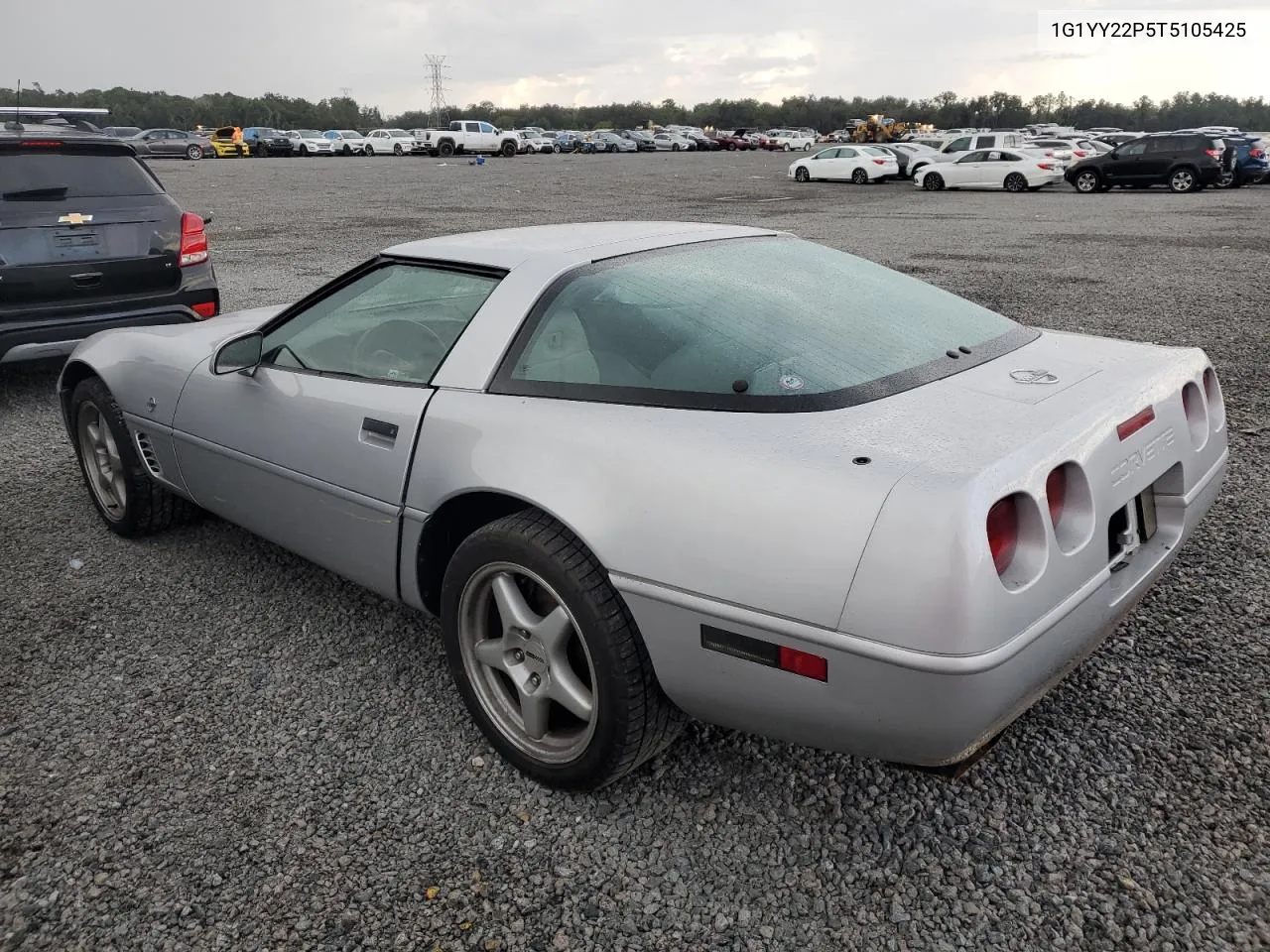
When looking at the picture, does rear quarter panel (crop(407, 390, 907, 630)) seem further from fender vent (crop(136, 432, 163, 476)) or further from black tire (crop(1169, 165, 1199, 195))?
black tire (crop(1169, 165, 1199, 195))

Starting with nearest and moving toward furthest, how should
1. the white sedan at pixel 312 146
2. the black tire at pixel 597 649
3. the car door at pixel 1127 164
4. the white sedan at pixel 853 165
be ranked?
the black tire at pixel 597 649, the car door at pixel 1127 164, the white sedan at pixel 853 165, the white sedan at pixel 312 146

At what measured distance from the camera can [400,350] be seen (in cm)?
288

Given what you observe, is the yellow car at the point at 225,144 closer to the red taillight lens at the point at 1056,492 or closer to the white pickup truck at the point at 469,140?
the white pickup truck at the point at 469,140

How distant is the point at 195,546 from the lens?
12.9ft

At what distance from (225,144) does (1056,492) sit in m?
52.9

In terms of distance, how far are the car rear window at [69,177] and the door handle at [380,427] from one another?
4227 mm

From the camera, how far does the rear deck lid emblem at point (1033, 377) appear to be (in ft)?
7.72

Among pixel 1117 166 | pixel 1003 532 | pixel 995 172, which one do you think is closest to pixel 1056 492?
pixel 1003 532

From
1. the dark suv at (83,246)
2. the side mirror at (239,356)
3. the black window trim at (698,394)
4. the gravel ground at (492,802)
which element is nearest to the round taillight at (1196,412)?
the black window trim at (698,394)

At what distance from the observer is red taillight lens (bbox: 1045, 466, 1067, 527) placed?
1980mm

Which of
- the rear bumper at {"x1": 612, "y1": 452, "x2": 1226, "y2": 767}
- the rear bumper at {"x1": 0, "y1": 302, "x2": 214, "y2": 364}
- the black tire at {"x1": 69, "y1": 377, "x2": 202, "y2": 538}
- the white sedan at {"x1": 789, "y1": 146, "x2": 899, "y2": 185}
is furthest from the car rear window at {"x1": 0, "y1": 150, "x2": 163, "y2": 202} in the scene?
the white sedan at {"x1": 789, "y1": 146, "x2": 899, "y2": 185}

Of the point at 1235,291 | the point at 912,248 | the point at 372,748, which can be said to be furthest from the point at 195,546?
the point at 912,248

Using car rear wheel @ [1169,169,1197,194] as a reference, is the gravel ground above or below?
below

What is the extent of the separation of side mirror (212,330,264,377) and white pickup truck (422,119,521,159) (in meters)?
48.3
